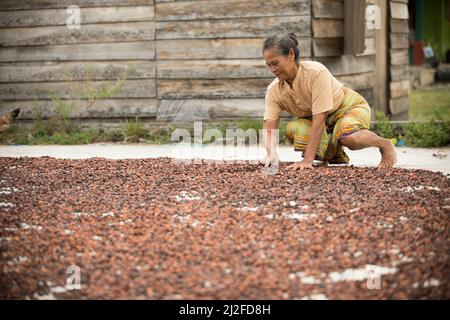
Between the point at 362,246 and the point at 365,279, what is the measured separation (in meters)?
0.44

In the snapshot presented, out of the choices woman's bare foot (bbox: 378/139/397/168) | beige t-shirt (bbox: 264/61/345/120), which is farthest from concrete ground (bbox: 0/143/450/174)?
beige t-shirt (bbox: 264/61/345/120)

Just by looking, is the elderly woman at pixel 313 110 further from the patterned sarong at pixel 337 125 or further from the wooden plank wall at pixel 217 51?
the wooden plank wall at pixel 217 51

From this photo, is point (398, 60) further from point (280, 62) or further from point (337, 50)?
point (280, 62)

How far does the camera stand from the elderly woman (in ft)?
17.4

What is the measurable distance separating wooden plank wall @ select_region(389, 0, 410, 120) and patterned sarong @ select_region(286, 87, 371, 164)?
452 cm

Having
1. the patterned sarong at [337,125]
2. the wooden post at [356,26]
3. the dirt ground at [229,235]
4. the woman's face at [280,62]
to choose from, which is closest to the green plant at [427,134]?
the wooden post at [356,26]

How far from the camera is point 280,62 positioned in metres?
5.24

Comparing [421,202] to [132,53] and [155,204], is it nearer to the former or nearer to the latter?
[155,204]

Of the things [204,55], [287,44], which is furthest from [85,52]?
[287,44]

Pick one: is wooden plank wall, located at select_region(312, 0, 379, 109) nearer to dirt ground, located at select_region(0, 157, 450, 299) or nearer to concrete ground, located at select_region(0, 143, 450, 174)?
concrete ground, located at select_region(0, 143, 450, 174)

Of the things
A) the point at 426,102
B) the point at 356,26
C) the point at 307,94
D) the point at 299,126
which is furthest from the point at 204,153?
the point at 426,102

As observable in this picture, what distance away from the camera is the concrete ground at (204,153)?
642 centimetres

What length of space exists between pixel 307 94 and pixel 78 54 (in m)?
4.32

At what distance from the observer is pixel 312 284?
9.34 feet
